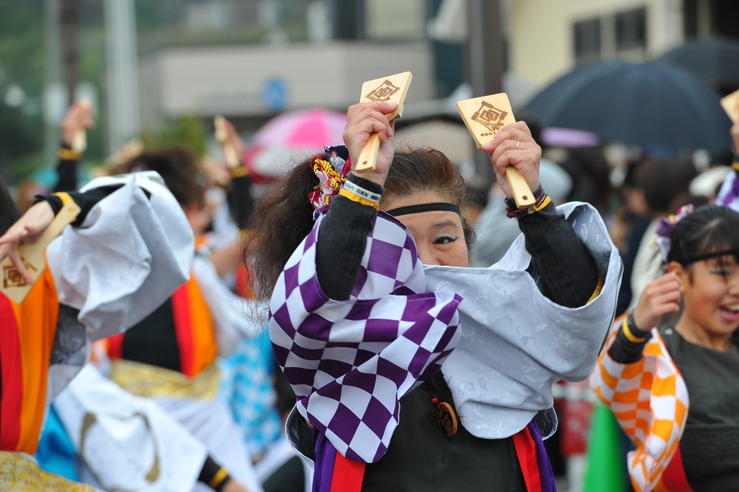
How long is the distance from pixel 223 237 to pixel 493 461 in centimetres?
367

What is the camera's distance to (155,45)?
26812 millimetres

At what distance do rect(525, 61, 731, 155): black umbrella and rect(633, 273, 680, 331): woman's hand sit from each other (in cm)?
292

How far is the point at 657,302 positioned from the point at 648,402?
1.00ft

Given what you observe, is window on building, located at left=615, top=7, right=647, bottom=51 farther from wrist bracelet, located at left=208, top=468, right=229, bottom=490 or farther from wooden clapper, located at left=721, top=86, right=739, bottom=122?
wrist bracelet, located at left=208, top=468, right=229, bottom=490

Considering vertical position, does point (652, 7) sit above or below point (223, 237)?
above

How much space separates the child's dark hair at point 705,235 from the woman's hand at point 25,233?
169 centimetres

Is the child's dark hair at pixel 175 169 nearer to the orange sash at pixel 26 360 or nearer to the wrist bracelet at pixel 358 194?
the orange sash at pixel 26 360

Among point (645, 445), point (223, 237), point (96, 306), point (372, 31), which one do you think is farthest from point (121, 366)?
point (372, 31)

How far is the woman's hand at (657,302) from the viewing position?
2189 mm

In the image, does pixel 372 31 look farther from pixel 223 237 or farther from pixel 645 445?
pixel 645 445

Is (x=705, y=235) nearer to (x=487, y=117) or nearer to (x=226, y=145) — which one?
(x=487, y=117)

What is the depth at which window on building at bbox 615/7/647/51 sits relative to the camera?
1448 cm

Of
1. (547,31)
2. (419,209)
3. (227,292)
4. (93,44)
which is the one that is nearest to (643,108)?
(227,292)

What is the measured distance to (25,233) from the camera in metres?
2.16
